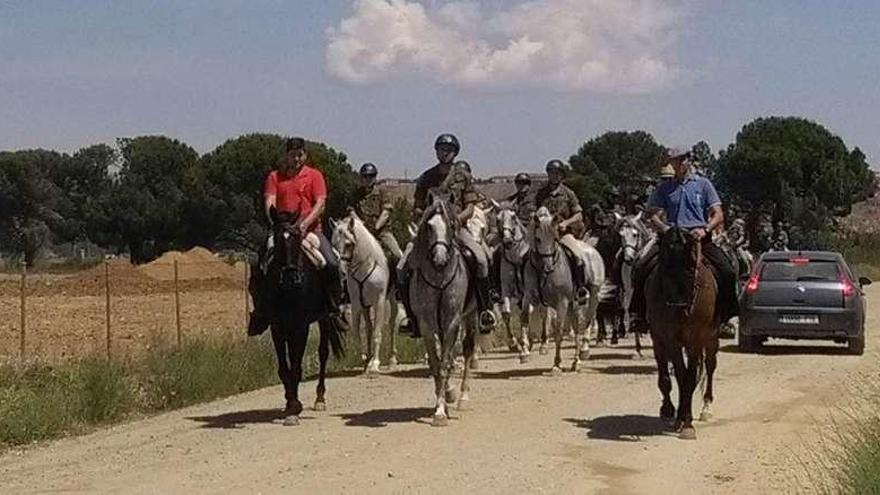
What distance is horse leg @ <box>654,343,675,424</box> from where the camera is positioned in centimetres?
1462

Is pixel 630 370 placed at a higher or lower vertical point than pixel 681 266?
lower

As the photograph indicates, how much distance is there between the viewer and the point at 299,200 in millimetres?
15352

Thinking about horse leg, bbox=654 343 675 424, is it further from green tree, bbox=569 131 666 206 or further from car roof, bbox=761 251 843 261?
green tree, bbox=569 131 666 206

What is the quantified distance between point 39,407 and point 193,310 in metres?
24.1

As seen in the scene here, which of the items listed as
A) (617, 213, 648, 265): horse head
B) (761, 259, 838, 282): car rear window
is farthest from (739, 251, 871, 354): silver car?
(617, 213, 648, 265): horse head

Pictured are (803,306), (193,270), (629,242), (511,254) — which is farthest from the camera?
(193,270)

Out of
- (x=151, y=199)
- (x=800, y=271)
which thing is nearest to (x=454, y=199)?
(x=800, y=271)

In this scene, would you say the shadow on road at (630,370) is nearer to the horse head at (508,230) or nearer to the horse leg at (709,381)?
the horse head at (508,230)

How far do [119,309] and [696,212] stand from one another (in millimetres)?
28505

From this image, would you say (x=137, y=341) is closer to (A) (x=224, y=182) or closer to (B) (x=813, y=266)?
(B) (x=813, y=266)

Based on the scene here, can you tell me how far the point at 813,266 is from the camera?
2586 centimetres

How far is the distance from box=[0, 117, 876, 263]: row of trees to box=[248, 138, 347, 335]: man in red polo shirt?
55539 millimetres

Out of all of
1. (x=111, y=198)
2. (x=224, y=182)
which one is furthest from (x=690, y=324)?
(x=111, y=198)

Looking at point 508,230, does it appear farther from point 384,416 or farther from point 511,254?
point 384,416
